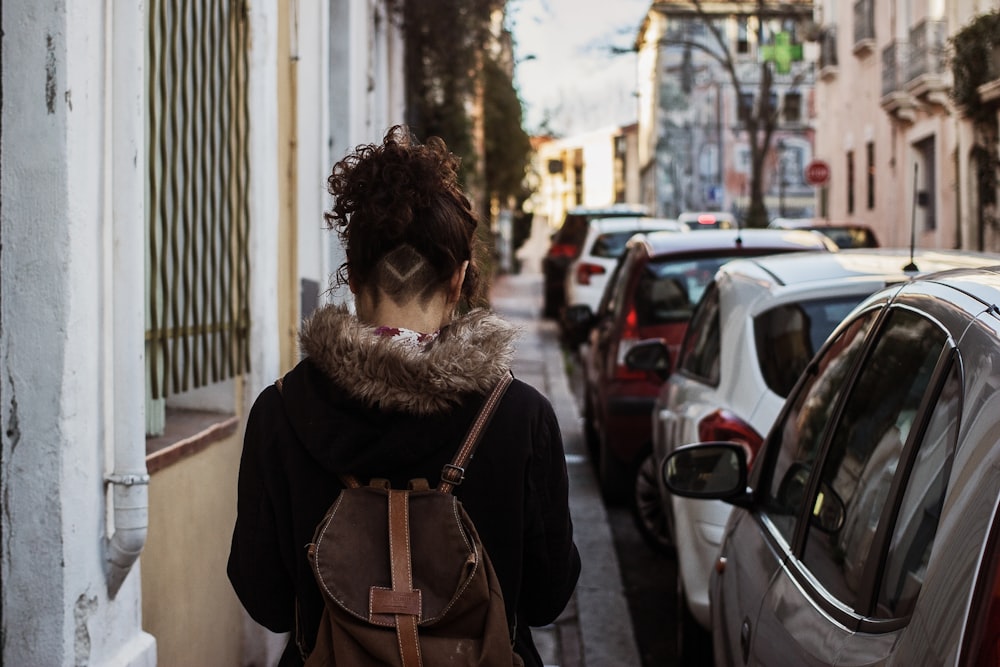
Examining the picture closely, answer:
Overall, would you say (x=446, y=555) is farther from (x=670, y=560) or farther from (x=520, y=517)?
(x=670, y=560)

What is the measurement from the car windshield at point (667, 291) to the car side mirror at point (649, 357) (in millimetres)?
1046

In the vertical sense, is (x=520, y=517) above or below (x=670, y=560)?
above

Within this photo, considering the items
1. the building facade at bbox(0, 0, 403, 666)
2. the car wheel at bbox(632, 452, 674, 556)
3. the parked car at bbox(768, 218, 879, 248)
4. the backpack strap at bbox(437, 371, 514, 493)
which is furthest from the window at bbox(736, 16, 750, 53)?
the backpack strap at bbox(437, 371, 514, 493)

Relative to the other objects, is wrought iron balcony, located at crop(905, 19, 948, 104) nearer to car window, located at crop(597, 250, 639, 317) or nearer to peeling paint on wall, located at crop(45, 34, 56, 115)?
car window, located at crop(597, 250, 639, 317)

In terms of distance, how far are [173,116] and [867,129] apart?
31.5 metres

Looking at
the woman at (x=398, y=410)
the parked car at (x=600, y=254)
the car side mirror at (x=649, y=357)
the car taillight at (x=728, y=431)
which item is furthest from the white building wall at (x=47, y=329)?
the parked car at (x=600, y=254)

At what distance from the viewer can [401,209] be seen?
2.40 m

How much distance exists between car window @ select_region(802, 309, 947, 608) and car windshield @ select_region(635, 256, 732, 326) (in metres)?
5.28

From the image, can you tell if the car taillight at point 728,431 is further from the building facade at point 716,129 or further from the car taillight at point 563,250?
the building facade at point 716,129

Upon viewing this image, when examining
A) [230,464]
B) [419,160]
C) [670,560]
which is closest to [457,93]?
[670,560]

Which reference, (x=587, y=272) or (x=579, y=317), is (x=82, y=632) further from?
(x=587, y=272)

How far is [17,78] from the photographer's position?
3.32 m

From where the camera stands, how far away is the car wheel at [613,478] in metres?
8.46

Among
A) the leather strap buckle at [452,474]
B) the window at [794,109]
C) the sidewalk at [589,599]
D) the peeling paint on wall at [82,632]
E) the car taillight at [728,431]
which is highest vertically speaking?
the window at [794,109]
